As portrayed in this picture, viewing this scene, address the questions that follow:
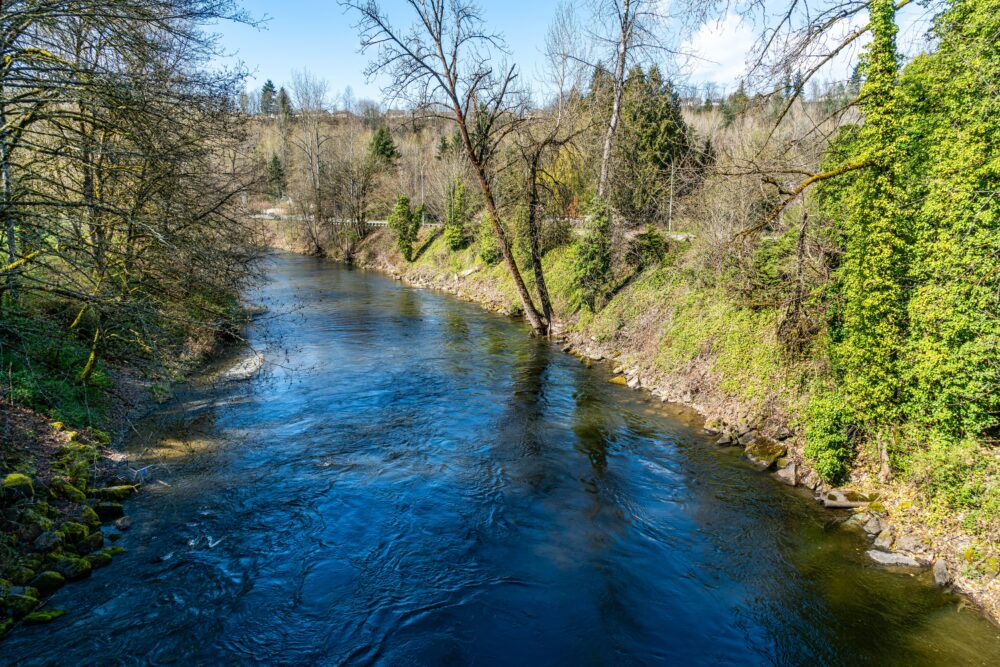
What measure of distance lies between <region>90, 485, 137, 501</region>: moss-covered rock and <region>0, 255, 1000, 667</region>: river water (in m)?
0.32

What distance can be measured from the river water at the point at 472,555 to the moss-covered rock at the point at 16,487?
4.79 ft

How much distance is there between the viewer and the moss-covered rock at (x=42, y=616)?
20.4 feet

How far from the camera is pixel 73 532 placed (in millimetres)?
7586

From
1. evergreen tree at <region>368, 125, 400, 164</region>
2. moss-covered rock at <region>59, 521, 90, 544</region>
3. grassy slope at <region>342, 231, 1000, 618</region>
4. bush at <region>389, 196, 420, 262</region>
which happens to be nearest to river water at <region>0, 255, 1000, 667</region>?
moss-covered rock at <region>59, 521, 90, 544</region>

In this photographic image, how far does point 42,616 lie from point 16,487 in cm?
233

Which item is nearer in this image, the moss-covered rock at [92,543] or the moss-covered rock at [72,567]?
the moss-covered rock at [72,567]

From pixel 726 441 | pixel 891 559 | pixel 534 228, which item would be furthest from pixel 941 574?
pixel 534 228

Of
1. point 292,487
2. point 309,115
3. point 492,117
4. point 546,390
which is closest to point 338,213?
point 309,115

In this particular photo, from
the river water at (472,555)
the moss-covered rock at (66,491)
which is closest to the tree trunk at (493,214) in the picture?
the river water at (472,555)

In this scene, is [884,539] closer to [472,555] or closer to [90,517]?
[472,555]

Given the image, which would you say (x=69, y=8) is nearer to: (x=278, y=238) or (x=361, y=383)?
(x=361, y=383)

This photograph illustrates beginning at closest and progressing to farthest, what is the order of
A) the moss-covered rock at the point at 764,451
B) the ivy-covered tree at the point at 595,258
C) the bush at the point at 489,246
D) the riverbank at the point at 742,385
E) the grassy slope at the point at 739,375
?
the grassy slope at the point at 739,375 → the riverbank at the point at 742,385 → the moss-covered rock at the point at 764,451 → the ivy-covered tree at the point at 595,258 → the bush at the point at 489,246

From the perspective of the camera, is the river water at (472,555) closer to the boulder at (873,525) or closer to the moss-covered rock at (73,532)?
the boulder at (873,525)

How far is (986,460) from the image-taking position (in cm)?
781
